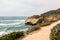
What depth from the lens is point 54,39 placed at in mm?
12844

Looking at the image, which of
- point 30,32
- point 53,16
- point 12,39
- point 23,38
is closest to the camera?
point 12,39

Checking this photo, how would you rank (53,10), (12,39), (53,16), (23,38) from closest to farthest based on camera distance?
(12,39) → (23,38) → (53,16) → (53,10)

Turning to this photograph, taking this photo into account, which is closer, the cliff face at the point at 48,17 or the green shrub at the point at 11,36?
the green shrub at the point at 11,36

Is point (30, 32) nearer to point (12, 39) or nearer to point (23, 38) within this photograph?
point (23, 38)

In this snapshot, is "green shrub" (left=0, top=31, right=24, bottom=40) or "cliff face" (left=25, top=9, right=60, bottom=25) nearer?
"green shrub" (left=0, top=31, right=24, bottom=40)

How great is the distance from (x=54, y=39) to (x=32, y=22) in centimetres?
3399

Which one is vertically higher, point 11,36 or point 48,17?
point 48,17

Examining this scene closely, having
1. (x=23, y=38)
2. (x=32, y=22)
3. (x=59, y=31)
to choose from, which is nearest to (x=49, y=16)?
(x=32, y=22)

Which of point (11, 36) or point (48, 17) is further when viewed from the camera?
point (48, 17)

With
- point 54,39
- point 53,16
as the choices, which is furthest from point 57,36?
point 53,16

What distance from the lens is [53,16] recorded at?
41438mm

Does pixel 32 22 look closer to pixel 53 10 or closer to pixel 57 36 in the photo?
pixel 53 10

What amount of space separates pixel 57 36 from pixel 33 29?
7.34 meters

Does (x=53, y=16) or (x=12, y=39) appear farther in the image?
(x=53, y=16)
